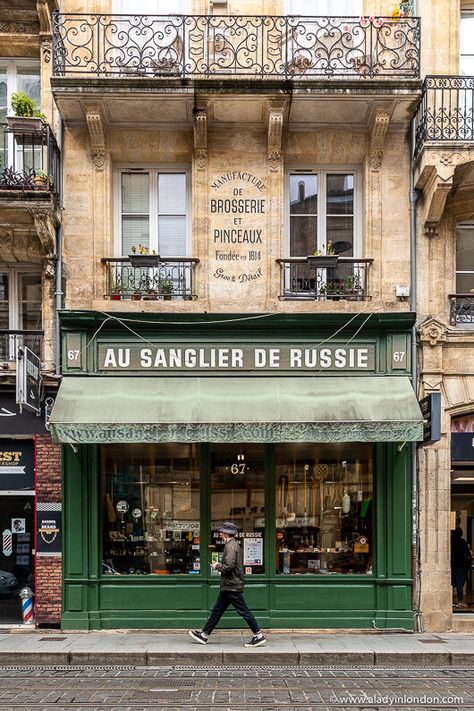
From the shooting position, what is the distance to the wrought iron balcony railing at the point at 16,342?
41.9 feet

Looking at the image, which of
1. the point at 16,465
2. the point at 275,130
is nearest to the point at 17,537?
the point at 16,465

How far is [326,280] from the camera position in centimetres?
1284

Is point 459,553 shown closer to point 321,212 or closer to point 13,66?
point 321,212

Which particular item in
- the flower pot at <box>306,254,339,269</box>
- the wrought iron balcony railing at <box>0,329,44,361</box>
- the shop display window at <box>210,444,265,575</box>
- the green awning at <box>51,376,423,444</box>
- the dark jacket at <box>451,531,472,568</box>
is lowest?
the dark jacket at <box>451,531,472,568</box>

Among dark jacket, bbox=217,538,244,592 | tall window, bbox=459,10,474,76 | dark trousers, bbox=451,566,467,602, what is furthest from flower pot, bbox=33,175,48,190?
dark trousers, bbox=451,566,467,602

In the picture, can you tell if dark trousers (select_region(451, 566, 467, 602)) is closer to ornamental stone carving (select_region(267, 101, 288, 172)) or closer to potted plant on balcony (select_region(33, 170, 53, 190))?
ornamental stone carving (select_region(267, 101, 288, 172))

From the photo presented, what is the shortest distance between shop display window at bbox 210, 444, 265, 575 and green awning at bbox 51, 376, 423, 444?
1082mm

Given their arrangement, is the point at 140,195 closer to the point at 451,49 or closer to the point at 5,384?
the point at 5,384

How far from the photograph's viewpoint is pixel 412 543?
1233 centimetres

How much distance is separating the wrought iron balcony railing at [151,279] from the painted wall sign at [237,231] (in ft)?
1.48

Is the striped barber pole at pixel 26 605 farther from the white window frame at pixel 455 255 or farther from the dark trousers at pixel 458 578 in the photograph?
the white window frame at pixel 455 255

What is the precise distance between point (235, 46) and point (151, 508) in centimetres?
765

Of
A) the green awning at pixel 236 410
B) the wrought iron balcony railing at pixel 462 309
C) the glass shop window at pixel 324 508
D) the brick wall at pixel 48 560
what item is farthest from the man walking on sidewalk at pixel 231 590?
the wrought iron balcony railing at pixel 462 309

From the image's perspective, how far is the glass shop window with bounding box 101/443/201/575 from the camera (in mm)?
12461
